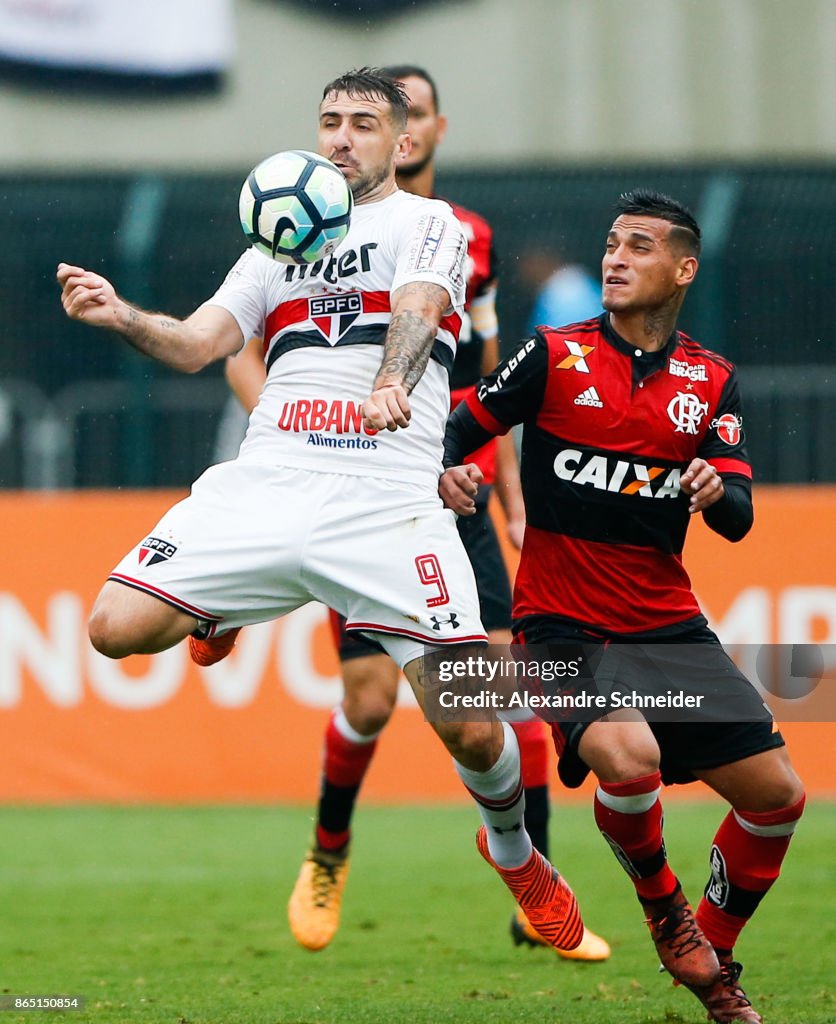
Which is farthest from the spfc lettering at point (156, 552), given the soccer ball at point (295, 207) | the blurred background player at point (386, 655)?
the blurred background player at point (386, 655)

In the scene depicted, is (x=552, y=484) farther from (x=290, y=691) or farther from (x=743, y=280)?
(x=743, y=280)

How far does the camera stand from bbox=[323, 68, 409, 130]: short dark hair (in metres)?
5.61

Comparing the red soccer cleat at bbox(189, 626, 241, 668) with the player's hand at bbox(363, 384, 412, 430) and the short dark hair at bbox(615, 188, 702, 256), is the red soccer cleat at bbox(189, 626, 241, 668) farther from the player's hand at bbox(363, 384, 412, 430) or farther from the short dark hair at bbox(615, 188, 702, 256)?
the short dark hair at bbox(615, 188, 702, 256)

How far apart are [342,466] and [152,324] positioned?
691 millimetres

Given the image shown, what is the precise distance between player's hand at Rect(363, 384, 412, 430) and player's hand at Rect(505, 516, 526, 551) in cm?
176

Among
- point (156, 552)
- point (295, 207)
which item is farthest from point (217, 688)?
point (295, 207)

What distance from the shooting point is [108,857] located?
8.89m

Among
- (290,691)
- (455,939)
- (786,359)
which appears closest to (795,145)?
(786,359)

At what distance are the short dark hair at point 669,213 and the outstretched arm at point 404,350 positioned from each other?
2.42 feet

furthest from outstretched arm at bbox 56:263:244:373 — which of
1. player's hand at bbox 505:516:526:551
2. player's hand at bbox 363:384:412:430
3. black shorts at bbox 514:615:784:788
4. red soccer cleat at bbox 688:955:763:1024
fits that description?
red soccer cleat at bbox 688:955:763:1024

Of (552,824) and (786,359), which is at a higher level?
(786,359)

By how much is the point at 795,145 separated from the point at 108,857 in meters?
8.32

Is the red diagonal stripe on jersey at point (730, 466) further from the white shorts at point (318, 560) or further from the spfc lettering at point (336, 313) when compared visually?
the spfc lettering at point (336, 313)

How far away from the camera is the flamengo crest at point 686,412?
18.2ft
